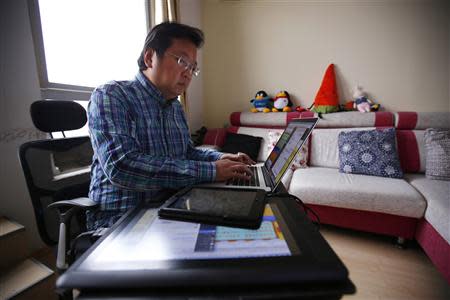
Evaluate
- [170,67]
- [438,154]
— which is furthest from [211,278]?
[438,154]

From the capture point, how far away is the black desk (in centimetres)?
28

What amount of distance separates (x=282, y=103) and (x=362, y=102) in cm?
78

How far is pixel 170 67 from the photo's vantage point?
80 centimetres

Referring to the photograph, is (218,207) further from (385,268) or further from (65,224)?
(385,268)

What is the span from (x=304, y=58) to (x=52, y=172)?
8.18 ft

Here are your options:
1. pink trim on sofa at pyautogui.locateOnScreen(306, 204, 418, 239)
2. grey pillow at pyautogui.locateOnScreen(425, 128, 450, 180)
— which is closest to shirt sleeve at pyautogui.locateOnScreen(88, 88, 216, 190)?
pink trim on sofa at pyautogui.locateOnScreen(306, 204, 418, 239)

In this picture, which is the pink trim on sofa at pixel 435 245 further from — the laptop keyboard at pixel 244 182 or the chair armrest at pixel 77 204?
the chair armrest at pixel 77 204

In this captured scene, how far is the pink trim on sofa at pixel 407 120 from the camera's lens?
1936 mm

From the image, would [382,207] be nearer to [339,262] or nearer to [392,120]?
[392,120]

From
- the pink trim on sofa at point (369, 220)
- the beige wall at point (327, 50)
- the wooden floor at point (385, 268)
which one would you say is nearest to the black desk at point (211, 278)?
the wooden floor at point (385, 268)

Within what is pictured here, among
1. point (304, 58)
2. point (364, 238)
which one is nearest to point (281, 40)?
point (304, 58)

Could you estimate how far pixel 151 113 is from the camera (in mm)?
806

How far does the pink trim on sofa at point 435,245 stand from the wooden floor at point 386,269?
0.41 feet

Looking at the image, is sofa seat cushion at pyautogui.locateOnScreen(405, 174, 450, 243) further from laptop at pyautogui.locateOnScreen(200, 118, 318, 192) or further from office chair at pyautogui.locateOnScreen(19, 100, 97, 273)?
office chair at pyautogui.locateOnScreen(19, 100, 97, 273)
